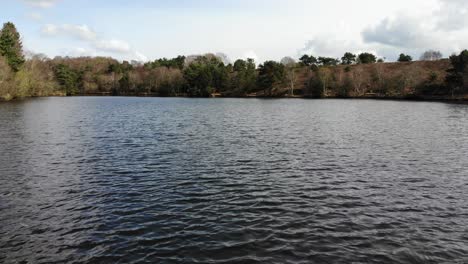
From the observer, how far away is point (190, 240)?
15.5m

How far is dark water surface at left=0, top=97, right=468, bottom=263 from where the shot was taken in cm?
1458

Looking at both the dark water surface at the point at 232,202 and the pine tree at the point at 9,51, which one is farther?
the pine tree at the point at 9,51

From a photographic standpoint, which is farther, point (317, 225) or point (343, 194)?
point (343, 194)

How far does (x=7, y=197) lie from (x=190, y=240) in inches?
497

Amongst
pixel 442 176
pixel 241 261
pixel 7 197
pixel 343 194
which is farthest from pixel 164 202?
pixel 442 176

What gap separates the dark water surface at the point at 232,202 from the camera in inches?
574

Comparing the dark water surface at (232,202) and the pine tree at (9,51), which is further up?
the pine tree at (9,51)

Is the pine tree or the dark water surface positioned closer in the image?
the dark water surface

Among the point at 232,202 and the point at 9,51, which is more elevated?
the point at 9,51

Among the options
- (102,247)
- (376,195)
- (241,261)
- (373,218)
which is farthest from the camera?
(376,195)

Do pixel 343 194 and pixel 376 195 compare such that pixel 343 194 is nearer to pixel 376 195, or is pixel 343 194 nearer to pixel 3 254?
pixel 376 195

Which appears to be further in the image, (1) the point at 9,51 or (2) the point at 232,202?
(1) the point at 9,51

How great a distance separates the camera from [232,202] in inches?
801

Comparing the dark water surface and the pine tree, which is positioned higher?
the pine tree
